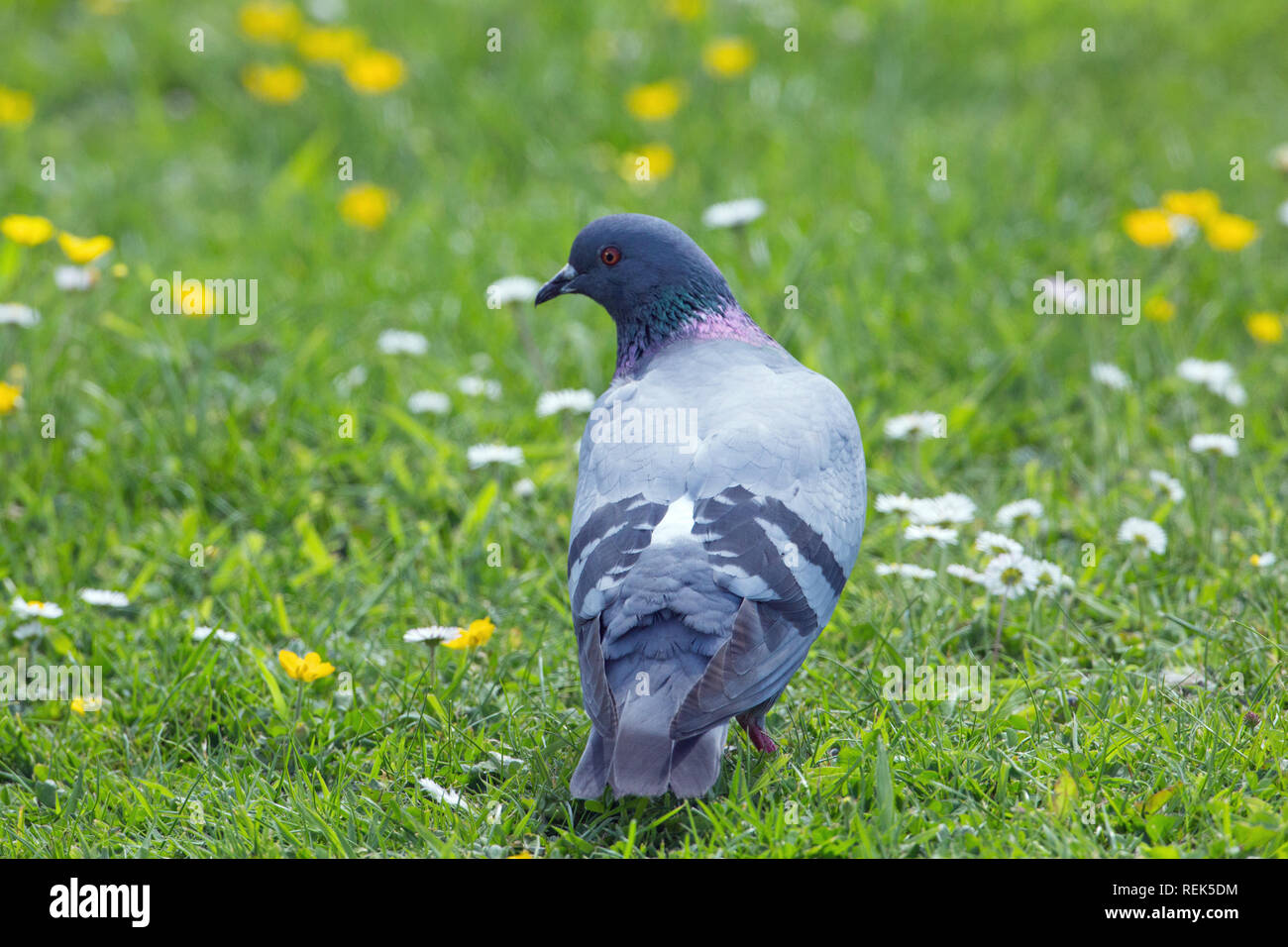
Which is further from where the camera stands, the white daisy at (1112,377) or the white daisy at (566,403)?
the white daisy at (1112,377)

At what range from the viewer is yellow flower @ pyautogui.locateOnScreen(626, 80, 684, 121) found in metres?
6.22

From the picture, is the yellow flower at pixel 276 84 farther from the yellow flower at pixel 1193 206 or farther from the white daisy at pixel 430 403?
the yellow flower at pixel 1193 206

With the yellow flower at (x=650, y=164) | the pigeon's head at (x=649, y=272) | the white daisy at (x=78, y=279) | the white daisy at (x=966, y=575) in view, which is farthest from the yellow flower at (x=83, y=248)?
the white daisy at (x=966, y=575)

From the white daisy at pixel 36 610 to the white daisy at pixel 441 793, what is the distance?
1.21 metres

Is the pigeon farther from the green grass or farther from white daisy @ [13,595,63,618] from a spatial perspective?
white daisy @ [13,595,63,618]

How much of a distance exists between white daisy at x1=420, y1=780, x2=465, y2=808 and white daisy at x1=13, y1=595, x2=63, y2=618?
1209 mm

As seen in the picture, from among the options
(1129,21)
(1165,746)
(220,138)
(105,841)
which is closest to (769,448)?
(1165,746)

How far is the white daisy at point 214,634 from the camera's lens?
3555 millimetres

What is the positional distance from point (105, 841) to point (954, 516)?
2217 millimetres

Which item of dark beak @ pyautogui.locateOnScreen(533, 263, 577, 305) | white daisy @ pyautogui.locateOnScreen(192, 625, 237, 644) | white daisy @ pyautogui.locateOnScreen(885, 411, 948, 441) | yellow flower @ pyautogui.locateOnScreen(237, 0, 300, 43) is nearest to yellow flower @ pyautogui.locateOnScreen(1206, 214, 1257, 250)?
white daisy @ pyautogui.locateOnScreen(885, 411, 948, 441)

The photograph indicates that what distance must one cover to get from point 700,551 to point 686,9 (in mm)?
4846

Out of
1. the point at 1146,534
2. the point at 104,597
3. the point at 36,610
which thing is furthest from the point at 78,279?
the point at 1146,534

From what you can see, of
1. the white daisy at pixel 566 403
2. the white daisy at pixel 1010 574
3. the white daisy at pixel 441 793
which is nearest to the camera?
the white daisy at pixel 441 793

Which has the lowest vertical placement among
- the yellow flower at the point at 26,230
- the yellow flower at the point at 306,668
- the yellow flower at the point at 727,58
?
the yellow flower at the point at 306,668
